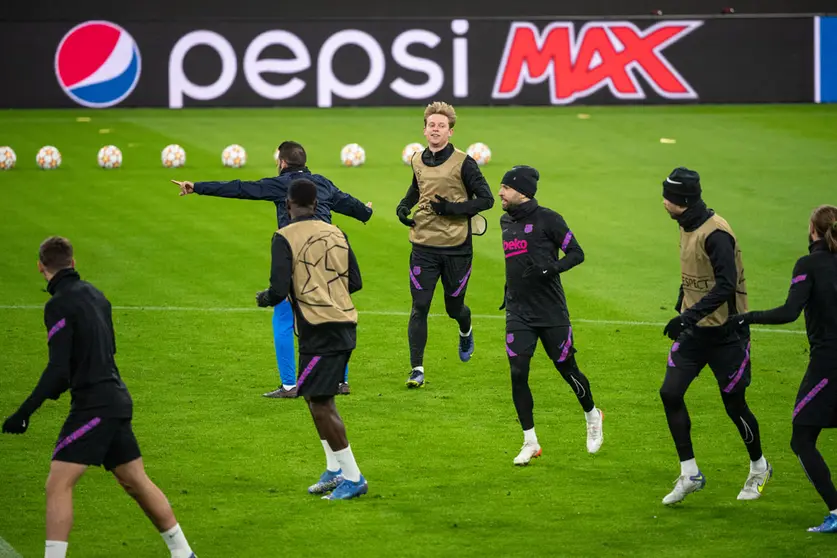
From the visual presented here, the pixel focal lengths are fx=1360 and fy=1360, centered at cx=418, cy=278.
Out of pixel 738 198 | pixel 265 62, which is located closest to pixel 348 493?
pixel 738 198

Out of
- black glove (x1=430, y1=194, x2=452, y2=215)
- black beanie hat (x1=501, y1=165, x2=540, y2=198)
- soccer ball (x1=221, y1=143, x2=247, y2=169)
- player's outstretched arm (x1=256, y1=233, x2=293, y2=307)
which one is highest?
black beanie hat (x1=501, y1=165, x2=540, y2=198)

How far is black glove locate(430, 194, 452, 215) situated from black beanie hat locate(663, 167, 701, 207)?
3.51 meters

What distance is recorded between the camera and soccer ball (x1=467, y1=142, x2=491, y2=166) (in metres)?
25.1

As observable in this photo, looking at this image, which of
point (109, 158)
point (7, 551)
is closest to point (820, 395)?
point (7, 551)

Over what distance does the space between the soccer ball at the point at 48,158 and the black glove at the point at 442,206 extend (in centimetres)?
1436

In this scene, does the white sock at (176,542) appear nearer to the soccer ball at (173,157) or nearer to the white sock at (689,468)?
the white sock at (689,468)

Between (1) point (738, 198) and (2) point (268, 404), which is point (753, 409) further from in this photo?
(1) point (738, 198)

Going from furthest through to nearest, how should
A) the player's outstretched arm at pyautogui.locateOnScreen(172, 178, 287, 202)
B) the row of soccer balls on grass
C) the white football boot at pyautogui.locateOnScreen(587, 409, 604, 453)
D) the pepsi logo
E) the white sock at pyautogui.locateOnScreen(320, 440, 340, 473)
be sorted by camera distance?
the pepsi logo
the row of soccer balls on grass
the player's outstretched arm at pyautogui.locateOnScreen(172, 178, 287, 202)
the white football boot at pyautogui.locateOnScreen(587, 409, 604, 453)
the white sock at pyautogui.locateOnScreen(320, 440, 340, 473)

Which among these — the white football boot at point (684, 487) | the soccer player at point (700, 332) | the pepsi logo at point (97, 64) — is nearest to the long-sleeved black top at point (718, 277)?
the soccer player at point (700, 332)

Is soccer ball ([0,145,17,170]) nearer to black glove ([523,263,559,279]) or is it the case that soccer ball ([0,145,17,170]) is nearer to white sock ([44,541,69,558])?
black glove ([523,263,559,279])

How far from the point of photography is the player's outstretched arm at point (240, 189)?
1102cm

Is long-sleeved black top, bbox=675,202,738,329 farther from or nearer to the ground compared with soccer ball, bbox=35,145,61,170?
farther from the ground

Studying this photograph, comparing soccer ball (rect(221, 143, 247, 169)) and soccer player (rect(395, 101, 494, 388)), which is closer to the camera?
soccer player (rect(395, 101, 494, 388))

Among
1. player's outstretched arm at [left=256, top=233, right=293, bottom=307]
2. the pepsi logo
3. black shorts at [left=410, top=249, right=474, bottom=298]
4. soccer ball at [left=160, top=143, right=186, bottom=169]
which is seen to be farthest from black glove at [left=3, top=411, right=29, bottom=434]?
the pepsi logo
